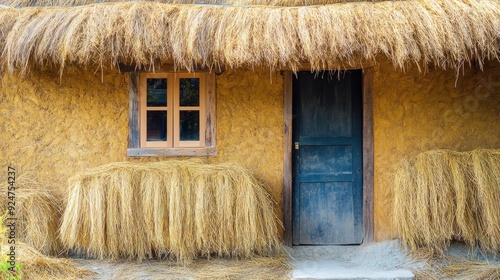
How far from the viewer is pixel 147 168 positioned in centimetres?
440

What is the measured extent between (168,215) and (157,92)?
1.29 metres

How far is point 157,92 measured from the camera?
479cm

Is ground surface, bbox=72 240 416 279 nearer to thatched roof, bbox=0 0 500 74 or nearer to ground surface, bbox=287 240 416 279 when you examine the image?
ground surface, bbox=287 240 416 279

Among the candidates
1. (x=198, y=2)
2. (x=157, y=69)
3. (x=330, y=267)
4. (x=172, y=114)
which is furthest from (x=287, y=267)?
(x=198, y=2)

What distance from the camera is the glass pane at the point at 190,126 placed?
15.6 feet

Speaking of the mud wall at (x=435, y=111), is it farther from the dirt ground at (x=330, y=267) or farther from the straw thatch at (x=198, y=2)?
the straw thatch at (x=198, y=2)

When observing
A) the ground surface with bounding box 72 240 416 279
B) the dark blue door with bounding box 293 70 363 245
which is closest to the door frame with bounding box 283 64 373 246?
the dark blue door with bounding box 293 70 363 245

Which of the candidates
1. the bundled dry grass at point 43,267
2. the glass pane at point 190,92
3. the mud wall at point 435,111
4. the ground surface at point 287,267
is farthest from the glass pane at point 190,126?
the mud wall at point 435,111

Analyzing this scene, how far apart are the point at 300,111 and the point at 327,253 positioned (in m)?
1.45

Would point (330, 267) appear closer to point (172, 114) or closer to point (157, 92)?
point (172, 114)

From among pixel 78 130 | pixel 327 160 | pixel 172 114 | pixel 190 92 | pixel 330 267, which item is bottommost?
pixel 330 267

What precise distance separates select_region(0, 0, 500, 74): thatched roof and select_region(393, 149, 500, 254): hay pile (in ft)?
3.24

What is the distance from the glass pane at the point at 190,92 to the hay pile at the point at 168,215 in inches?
31.3

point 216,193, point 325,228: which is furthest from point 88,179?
point 325,228
